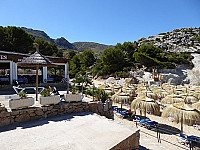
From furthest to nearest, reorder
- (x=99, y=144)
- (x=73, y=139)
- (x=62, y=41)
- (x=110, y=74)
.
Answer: (x=62, y=41) < (x=110, y=74) < (x=73, y=139) < (x=99, y=144)

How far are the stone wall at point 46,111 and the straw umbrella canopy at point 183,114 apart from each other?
384 cm

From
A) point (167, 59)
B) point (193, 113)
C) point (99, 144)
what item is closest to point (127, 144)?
point (99, 144)

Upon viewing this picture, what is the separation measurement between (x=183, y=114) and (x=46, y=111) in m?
6.93

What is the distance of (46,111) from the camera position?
5336mm

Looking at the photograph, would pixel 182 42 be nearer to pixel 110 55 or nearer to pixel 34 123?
pixel 110 55

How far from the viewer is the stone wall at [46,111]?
454 centimetres

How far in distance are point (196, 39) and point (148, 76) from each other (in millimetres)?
46143

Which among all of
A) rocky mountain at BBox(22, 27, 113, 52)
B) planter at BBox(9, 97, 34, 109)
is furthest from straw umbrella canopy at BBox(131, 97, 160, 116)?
rocky mountain at BBox(22, 27, 113, 52)

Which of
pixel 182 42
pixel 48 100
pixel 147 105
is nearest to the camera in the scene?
pixel 48 100

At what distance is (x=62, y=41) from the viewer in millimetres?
98875

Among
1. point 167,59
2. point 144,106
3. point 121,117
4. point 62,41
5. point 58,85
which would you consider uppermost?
point 62,41

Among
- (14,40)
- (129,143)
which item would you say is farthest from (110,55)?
(129,143)

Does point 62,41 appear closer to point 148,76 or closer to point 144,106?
point 148,76

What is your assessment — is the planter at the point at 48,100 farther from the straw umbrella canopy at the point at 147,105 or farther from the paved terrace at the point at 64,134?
the straw umbrella canopy at the point at 147,105
